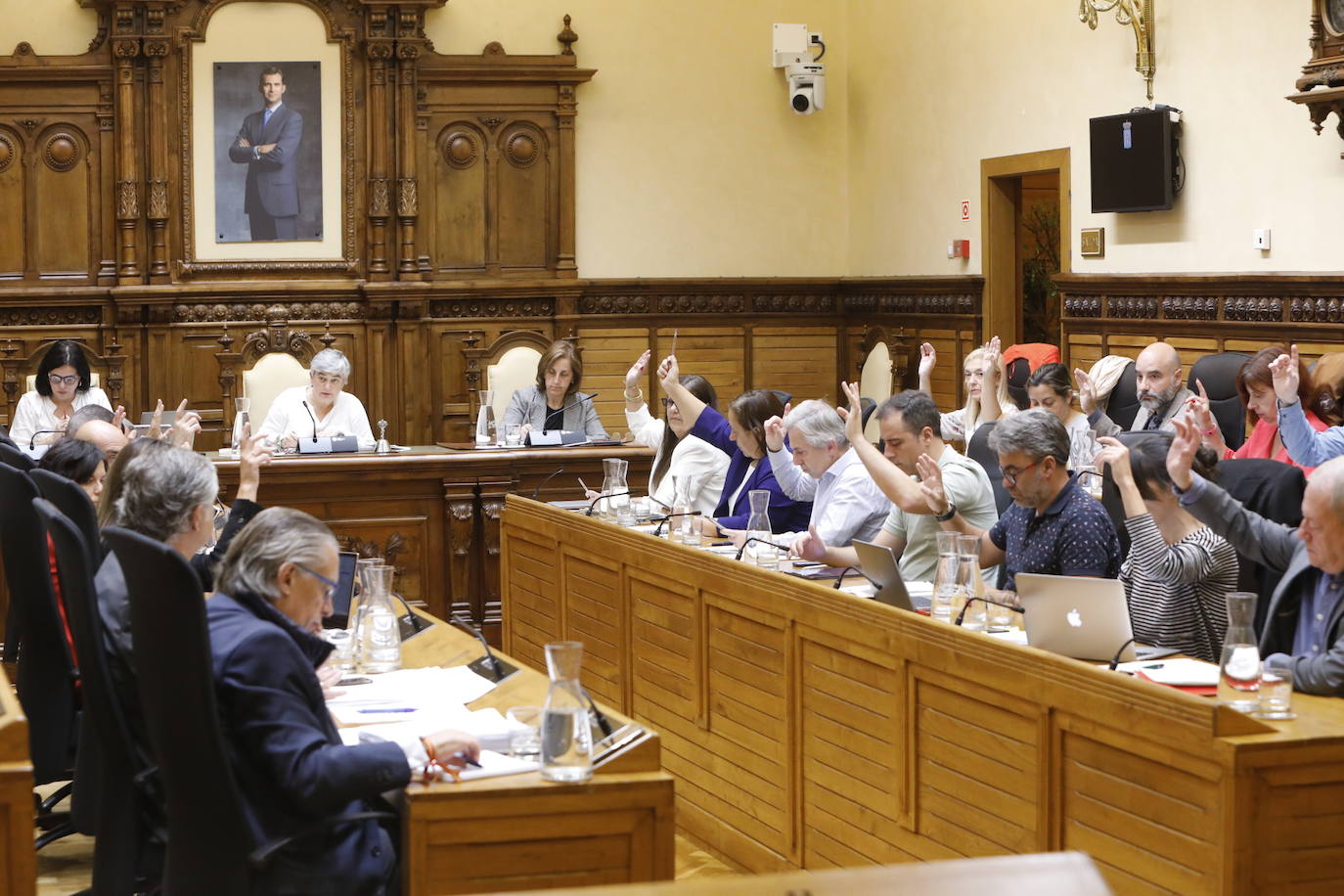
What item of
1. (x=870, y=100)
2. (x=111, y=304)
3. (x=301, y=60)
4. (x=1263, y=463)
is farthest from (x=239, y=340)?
(x=1263, y=463)

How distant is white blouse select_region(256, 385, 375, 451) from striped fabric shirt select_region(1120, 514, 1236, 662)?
191 inches

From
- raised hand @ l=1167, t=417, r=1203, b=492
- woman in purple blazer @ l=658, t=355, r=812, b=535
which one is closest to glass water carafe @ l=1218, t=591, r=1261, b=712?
raised hand @ l=1167, t=417, r=1203, b=492

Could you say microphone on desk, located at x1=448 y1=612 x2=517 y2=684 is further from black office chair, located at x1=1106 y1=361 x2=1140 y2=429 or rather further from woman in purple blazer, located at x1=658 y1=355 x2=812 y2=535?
black office chair, located at x1=1106 y1=361 x2=1140 y2=429

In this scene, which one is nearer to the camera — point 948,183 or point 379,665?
point 379,665

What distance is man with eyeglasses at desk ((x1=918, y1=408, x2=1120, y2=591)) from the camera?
4148 millimetres

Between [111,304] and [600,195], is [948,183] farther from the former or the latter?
[111,304]

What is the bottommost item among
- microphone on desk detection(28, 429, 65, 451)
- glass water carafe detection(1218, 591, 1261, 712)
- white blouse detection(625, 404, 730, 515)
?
glass water carafe detection(1218, 591, 1261, 712)

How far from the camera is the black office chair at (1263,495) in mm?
4152

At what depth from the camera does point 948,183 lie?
10.4 m

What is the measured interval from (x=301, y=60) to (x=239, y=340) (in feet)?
6.09

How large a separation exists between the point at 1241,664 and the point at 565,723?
50.0 inches

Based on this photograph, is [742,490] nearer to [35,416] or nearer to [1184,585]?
[1184,585]

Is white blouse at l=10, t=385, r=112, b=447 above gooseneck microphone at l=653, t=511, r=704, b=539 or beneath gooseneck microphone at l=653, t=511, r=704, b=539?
above

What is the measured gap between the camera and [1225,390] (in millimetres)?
7406
